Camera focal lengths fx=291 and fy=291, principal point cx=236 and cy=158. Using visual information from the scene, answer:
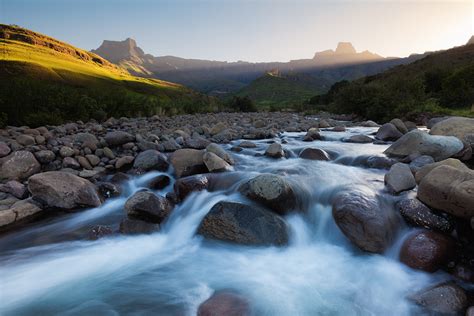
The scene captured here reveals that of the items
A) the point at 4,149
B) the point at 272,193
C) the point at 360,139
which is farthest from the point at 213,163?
the point at 360,139


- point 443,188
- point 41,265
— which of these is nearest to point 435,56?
point 443,188

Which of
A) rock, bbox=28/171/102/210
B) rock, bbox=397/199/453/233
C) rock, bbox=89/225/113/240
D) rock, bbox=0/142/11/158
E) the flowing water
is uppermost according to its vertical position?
rock, bbox=0/142/11/158

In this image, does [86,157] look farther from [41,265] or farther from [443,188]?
[443,188]

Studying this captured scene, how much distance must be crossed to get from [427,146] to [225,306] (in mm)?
7619

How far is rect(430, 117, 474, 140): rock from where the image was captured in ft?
31.1

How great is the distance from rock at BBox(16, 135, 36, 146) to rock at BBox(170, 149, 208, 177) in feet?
14.6

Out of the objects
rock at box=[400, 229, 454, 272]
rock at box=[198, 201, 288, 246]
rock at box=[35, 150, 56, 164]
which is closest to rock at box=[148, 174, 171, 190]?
rock at box=[198, 201, 288, 246]

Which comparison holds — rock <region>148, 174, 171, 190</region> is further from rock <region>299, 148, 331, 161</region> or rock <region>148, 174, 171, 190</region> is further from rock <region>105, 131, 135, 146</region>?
rock <region>299, 148, 331, 161</region>

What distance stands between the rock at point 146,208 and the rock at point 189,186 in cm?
81

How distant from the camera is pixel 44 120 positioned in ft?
40.7

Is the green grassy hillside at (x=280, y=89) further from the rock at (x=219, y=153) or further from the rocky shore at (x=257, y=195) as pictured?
the rock at (x=219, y=153)

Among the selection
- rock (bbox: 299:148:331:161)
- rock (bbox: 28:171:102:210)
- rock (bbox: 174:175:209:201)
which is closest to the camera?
rock (bbox: 28:171:102:210)

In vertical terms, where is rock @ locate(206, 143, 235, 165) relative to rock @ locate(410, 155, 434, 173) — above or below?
above

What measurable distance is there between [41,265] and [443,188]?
674 cm
